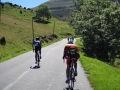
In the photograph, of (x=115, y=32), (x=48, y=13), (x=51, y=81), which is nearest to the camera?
(x=51, y=81)

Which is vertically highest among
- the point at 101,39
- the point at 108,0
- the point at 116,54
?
the point at 108,0

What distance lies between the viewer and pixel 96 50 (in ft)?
131

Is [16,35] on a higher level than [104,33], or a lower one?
lower

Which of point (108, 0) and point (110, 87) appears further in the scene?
point (108, 0)

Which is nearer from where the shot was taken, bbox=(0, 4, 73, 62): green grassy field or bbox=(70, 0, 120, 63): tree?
bbox=(70, 0, 120, 63): tree

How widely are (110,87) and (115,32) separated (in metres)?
24.4

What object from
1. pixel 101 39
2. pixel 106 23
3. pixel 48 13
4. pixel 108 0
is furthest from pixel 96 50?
pixel 48 13

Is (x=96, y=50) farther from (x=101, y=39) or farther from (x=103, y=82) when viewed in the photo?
(x=103, y=82)

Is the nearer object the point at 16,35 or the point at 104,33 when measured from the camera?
the point at 104,33

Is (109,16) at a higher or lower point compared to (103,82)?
higher

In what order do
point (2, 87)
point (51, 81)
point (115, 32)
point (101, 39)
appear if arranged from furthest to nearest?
point (101, 39), point (115, 32), point (51, 81), point (2, 87)

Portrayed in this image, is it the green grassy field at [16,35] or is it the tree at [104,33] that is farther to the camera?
the green grassy field at [16,35]

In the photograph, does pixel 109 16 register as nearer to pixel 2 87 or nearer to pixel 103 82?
pixel 103 82

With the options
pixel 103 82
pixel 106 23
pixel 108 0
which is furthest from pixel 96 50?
pixel 103 82
